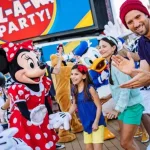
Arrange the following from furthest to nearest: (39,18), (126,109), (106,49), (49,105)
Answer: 1. (39,18)
2. (106,49)
3. (49,105)
4. (126,109)

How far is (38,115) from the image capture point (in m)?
3.32

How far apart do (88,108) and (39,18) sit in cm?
727

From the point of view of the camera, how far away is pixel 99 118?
324cm

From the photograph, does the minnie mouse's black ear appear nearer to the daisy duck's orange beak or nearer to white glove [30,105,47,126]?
white glove [30,105,47,126]

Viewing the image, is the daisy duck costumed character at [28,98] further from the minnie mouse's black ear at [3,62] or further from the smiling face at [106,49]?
the smiling face at [106,49]

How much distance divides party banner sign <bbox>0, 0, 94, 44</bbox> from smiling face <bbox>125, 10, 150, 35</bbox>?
770 centimetres

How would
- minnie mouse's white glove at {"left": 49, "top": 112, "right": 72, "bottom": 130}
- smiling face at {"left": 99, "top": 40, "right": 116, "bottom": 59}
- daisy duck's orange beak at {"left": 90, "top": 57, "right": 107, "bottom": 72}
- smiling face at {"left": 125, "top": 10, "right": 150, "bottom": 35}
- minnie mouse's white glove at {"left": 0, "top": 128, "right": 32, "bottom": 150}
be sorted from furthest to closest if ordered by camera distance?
daisy duck's orange beak at {"left": 90, "top": 57, "right": 107, "bottom": 72}, smiling face at {"left": 99, "top": 40, "right": 116, "bottom": 59}, minnie mouse's white glove at {"left": 49, "top": 112, "right": 72, "bottom": 130}, minnie mouse's white glove at {"left": 0, "top": 128, "right": 32, "bottom": 150}, smiling face at {"left": 125, "top": 10, "right": 150, "bottom": 35}

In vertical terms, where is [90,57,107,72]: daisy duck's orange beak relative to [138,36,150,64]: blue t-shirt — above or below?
below

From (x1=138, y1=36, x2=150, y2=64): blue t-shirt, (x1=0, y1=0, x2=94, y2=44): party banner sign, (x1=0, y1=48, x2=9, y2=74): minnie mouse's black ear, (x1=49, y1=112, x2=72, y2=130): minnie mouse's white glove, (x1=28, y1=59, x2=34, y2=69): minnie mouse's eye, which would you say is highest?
(x1=0, y1=0, x2=94, y2=44): party banner sign

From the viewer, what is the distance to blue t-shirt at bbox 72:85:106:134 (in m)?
3.26

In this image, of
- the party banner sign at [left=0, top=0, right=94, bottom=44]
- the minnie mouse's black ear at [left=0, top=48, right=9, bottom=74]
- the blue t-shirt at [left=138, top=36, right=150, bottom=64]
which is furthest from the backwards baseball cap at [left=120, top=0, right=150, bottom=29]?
the party banner sign at [left=0, top=0, right=94, bottom=44]

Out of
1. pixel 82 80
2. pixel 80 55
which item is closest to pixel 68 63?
pixel 80 55

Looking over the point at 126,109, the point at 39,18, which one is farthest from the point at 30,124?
the point at 39,18

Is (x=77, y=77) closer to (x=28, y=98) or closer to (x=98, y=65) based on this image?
(x=28, y=98)
